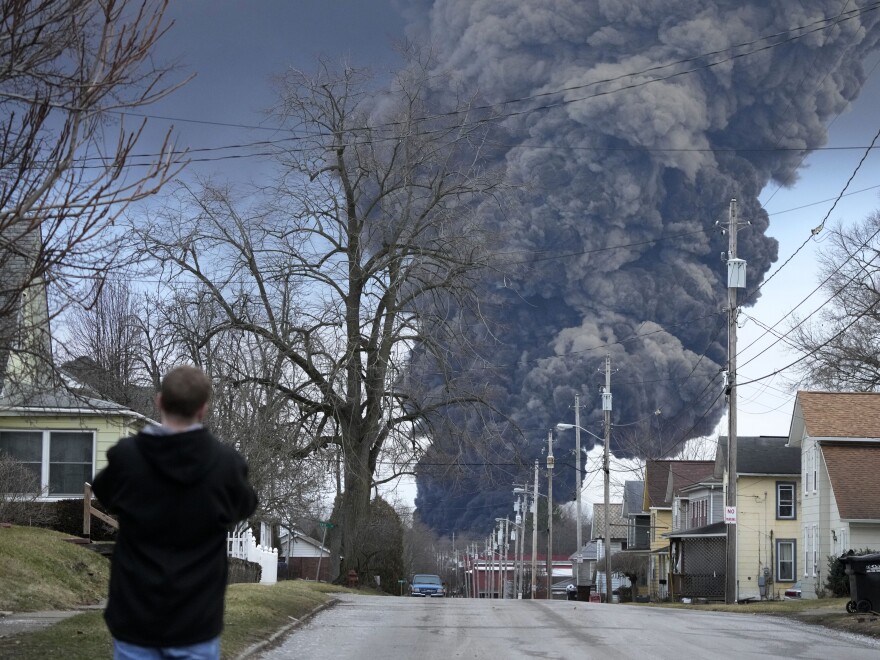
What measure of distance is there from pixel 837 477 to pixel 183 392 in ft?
118

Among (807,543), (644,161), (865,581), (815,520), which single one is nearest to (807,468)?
(815,520)

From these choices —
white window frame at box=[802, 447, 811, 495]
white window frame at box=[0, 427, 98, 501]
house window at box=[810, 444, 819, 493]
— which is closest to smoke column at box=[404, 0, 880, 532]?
white window frame at box=[802, 447, 811, 495]

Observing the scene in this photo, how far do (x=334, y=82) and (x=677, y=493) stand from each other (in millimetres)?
39083

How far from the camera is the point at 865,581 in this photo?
22.3 metres

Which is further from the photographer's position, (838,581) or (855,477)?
(855,477)

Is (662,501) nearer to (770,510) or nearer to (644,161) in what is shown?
(770,510)

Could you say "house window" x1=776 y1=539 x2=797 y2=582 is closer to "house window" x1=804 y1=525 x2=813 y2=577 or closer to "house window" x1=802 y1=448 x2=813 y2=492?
"house window" x1=804 y1=525 x2=813 y2=577

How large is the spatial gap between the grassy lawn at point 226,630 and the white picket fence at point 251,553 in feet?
26.1

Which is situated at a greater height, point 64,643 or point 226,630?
point 64,643

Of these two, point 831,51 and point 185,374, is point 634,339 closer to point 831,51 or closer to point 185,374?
point 831,51

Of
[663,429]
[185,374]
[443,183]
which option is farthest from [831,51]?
[185,374]

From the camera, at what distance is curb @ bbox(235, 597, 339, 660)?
12769mm

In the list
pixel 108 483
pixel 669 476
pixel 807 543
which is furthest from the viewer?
pixel 669 476

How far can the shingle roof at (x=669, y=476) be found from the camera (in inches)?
2639
